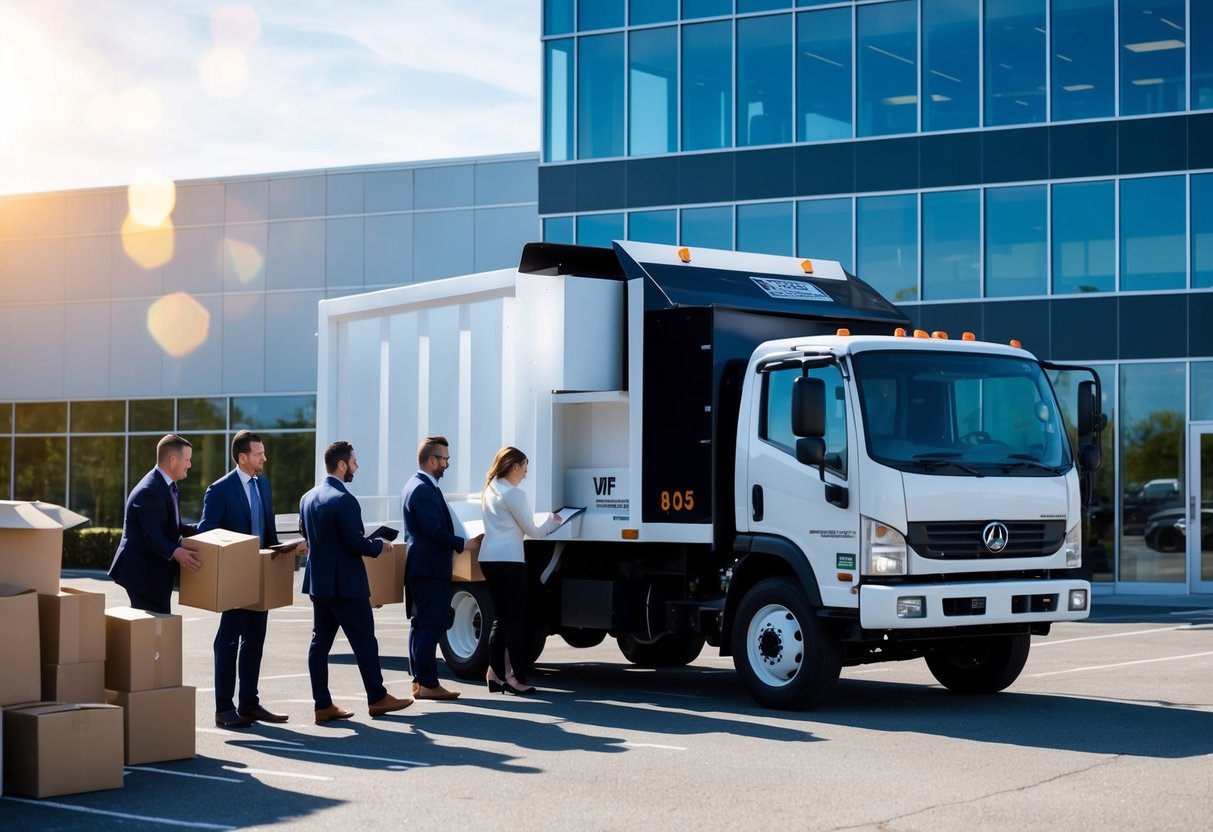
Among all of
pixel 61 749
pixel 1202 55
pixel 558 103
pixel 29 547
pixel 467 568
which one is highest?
pixel 558 103

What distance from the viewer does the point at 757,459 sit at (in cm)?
1175

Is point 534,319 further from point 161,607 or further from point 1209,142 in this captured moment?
point 1209,142

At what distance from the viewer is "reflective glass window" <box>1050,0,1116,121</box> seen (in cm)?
2623

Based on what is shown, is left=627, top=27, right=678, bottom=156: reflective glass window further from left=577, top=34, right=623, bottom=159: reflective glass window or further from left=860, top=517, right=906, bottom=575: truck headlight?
left=860, top=517, right=906, bottom=575: truck headlight

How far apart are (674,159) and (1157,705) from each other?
1867cm

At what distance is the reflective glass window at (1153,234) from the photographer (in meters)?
25.9

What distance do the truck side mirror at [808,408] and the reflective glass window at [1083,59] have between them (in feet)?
56.9

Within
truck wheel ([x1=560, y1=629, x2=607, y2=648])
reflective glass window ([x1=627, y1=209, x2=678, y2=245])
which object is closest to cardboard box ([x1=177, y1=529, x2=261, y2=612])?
truck wheel ([x1=560, y1=629, x2=607, y2=648])

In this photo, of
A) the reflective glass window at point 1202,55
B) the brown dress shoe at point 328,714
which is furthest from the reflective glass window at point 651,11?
the brown dress shoe at point 328,714

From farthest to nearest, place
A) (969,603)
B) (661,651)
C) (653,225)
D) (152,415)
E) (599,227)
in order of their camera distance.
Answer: (152,415) → (599,227) → (653,225) → (661,651) → (969,603)

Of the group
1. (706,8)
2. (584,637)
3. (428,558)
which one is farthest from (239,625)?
(706,8)

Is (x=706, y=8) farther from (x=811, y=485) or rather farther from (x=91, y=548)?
(x=811, y=485)

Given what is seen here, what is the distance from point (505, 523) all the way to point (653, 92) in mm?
18236

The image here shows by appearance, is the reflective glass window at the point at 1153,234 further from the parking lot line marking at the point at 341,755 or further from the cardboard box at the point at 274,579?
the parking lot line marking at the point at 341,755
